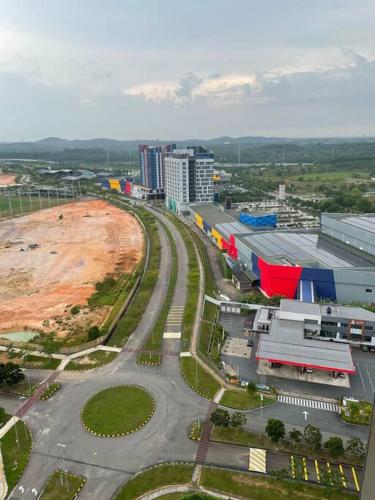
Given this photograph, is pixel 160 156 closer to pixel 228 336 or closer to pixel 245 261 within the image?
pixel 245 261

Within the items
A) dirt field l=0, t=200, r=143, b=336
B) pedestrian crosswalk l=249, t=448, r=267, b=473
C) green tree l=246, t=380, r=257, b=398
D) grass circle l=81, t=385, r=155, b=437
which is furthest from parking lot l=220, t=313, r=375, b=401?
dirt field l=0, t=200, r=143, b=336

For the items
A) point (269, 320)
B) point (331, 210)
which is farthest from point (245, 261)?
point (331, 210)

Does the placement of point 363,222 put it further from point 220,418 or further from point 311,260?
point 220,418

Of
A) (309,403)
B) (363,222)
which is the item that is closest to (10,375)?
(309,403)

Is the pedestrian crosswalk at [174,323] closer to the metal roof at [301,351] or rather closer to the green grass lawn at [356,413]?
the metal roof at [301,351]

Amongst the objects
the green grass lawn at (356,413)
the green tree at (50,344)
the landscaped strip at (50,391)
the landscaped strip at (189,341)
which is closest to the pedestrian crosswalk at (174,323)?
the landscaped strip at (189,341)
